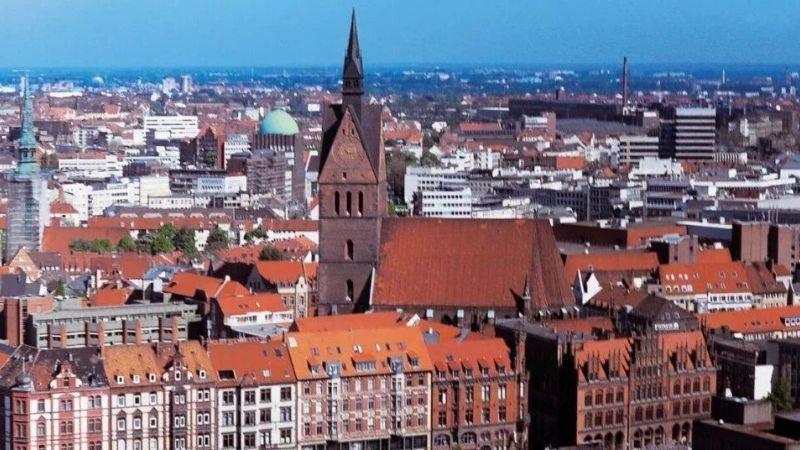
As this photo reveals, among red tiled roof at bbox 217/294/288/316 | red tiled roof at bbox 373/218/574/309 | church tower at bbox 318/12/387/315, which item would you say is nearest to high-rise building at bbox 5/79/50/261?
red tiled roof at bbox 217/294/288/316

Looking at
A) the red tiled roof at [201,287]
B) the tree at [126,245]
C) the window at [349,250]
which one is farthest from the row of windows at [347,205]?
the tree at [126,245]

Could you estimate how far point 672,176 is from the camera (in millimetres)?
189375

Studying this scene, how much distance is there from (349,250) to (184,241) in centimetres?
5443

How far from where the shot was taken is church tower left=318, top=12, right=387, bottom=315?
90.8 metres

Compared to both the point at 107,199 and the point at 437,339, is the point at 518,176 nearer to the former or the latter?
the point at 107,199

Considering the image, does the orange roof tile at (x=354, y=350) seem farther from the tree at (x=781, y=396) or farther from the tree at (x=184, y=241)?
the tree at (x=184, y=241)

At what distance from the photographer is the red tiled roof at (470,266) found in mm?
90625

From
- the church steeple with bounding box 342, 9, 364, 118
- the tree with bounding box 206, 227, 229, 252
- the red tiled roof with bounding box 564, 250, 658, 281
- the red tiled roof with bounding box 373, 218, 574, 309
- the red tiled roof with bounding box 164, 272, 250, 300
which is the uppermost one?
the church steeple with bounding box 342, 9, 364, 118

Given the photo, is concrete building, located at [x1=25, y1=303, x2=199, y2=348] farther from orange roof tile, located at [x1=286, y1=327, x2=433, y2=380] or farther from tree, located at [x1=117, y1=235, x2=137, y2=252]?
tree, located at [x1=117, y1=235, x2=137, y2=252]

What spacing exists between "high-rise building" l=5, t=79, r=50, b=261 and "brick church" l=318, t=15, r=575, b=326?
44.9 meters

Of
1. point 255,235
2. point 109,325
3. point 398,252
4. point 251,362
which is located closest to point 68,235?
point 255,235

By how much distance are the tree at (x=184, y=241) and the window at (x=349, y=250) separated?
1968 inches

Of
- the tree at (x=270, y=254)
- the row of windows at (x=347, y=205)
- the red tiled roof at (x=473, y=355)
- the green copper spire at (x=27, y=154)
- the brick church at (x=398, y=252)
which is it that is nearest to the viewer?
the red tiled roof at (x=473, y=355)

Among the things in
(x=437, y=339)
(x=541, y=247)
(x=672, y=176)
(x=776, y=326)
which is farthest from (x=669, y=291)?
(x=672, y=176)
